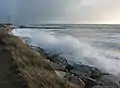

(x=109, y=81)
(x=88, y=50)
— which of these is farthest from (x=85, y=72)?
(x=88, y=50)

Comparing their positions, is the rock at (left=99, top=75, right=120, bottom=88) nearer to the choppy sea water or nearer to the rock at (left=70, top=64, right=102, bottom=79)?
the rock at (left=70, top=64, right=102, bottom=79)

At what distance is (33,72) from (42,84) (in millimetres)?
1596

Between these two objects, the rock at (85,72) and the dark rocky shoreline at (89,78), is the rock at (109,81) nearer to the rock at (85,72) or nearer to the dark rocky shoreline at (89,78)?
the dark rocky shoreline at (89,78)

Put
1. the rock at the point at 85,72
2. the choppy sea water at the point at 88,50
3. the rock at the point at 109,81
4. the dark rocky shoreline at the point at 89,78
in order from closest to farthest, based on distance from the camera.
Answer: the dark rocky shoreline at the point at 89,78 → the rock at the point at 109,81 → the rock at the point at 85,72 → the choppy sea water at the point at 88,50

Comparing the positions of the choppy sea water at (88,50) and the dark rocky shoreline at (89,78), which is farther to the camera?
the choppy sea water at (88,50)

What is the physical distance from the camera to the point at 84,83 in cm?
1001

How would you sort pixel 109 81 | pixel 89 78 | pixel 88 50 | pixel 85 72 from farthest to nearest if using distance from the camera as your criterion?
pixel 88 50, pixel 85 72, pixel 109 81, pixel 89 78

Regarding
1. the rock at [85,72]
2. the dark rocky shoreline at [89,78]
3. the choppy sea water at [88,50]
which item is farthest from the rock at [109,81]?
the choppy sea water at [88,50]

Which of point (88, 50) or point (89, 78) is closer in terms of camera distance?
point (89, 78)

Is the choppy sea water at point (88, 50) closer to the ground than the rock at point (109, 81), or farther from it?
closer to the ground

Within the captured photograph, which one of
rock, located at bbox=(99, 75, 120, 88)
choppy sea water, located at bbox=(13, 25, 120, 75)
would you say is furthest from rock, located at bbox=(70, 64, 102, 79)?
choppy sea water, located at bbox=(13, 25, 120, 75)

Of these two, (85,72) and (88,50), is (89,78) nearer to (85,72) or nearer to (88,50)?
(85,72)

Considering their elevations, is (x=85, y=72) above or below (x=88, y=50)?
above

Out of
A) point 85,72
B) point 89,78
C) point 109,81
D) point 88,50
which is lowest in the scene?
point 88,50
